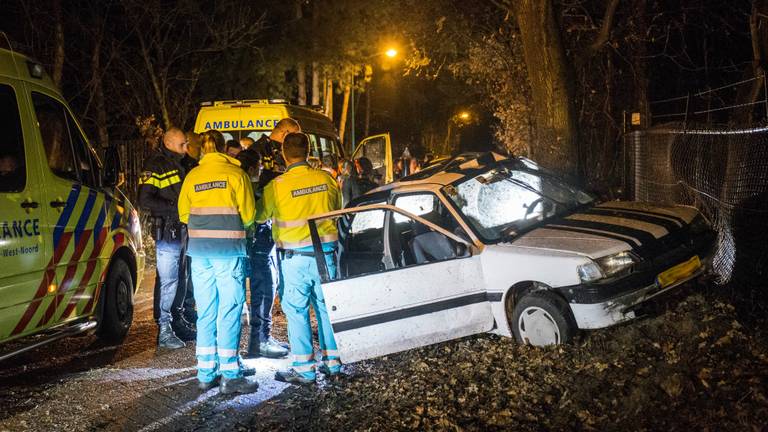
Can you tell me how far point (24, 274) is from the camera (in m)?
4.99

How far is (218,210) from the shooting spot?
512 centimetres

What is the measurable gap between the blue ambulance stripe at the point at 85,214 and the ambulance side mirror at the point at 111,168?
333 mm

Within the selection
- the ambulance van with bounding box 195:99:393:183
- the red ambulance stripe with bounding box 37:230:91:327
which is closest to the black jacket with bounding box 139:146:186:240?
the red ambulance stripe with bounding box 37:230:91:327

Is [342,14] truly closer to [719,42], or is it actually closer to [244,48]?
[244,48]

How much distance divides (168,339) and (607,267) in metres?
4.04

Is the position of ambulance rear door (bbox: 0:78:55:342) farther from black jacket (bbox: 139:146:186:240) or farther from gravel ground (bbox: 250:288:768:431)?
gravel ground (bbox: 250:288:768:431)

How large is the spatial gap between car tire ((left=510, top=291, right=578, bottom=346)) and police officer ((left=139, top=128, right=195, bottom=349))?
→ 3.19 metres

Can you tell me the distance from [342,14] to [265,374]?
61.6 feet

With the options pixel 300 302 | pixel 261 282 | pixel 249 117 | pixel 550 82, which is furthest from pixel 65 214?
→ pixel 550 82

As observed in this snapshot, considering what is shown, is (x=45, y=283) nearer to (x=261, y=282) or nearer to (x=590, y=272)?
(x=261, y=282)

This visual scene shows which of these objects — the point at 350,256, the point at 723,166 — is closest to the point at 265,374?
the point at 350,256

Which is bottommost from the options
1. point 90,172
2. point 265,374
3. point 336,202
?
point 265,374

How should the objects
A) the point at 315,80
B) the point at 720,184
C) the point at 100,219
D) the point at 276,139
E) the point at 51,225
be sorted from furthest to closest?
the point at 315,80
the point at 720,184
the point at 276,139
the point at 100,219
the point at 51,225

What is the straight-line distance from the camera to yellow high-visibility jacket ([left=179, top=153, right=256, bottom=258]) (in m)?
5.10
